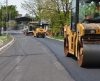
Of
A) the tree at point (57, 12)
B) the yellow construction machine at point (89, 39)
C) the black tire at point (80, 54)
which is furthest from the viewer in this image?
the tree at point (57, 12)

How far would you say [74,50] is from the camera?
68.0 feet

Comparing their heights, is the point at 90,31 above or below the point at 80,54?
above

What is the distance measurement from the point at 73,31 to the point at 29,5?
90.2 metres

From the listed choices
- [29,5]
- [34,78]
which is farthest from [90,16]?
[29,5]

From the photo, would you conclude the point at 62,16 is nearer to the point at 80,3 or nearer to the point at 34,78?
the point at 80,3

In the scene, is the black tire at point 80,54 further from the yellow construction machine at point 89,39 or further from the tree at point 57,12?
the tree at point 57,12

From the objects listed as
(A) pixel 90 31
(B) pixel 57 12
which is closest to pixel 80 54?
(A) pixel 90 31

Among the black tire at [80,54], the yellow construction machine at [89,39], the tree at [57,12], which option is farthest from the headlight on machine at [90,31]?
the tree at [57,12]

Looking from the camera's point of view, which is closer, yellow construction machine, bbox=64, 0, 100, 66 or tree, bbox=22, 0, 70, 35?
yellow construction machine, bbox=64, 0, 100, 66

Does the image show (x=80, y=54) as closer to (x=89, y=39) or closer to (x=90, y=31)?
(x=89, y=39)

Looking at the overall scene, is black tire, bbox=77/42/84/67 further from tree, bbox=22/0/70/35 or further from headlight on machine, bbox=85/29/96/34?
tree, bbox=22/0/70/35

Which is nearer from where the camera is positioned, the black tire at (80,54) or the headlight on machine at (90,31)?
the headlight on machine at (90,31)

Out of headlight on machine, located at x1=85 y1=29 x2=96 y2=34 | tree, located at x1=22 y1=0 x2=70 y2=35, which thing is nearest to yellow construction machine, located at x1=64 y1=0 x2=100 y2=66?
headlight on machine, located at x1=85 y1=29 x2=96 y2=34

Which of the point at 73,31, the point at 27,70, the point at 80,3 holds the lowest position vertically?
the point at 27,70
